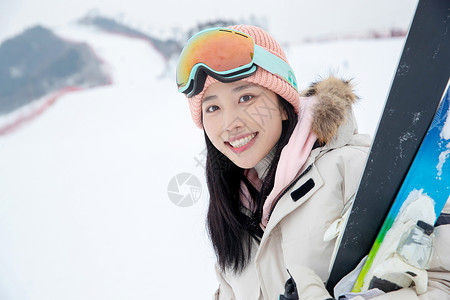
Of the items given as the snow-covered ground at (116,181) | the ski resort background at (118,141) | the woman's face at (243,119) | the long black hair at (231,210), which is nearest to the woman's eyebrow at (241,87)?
the woman's face at (243,119)

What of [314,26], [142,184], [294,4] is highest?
[294,4]

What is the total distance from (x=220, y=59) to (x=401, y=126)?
589 millimetres

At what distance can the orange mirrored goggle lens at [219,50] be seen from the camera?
1.14 metres

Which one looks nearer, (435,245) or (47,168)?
(435,245)

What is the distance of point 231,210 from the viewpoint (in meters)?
1.32

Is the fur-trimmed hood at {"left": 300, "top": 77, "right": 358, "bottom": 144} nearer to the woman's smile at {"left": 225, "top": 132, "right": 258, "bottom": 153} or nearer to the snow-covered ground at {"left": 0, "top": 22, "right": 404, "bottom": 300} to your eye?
the woman's smile at {"left": 225, "top": 132, "right": 258, "bottom": 153}

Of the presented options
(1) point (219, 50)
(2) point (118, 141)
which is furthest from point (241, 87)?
(2) point (118, 141)

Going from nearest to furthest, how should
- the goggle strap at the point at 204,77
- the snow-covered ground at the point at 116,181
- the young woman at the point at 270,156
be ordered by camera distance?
the young woman at the point at 270,156 → the goggle strap at the point at 204,77 → the snow-covered ground at the point at 116,181

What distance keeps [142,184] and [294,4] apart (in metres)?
3.72

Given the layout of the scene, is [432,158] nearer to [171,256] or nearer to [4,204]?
[171,256]

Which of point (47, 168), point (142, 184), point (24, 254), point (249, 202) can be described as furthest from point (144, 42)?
point (249, 202)

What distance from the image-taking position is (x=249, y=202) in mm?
1331

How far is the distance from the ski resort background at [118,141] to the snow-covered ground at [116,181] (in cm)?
1

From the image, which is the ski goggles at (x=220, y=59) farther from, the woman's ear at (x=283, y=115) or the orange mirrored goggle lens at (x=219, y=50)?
the woman's ear at (x=283, y=115)
